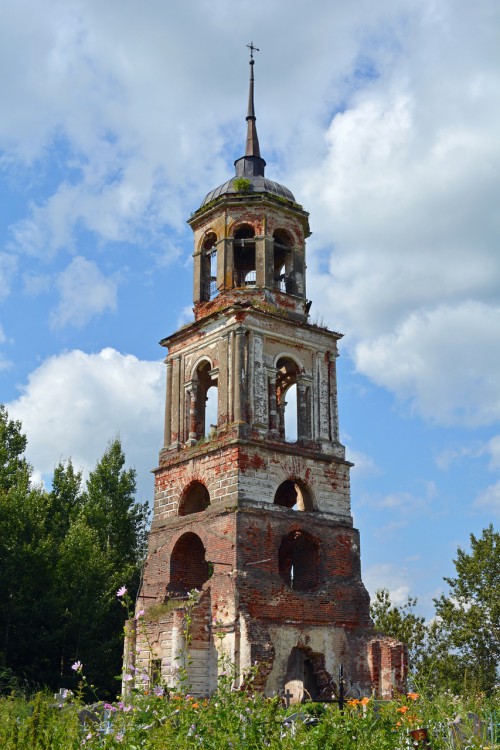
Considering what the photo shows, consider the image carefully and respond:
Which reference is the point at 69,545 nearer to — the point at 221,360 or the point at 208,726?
the point at 221,360

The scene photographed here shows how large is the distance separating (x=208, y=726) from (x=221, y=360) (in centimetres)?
1361

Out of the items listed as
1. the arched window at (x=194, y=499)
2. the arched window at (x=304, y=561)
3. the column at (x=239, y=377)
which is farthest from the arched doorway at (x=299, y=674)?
the column at (x=239, y=377)

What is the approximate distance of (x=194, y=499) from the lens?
20047mm

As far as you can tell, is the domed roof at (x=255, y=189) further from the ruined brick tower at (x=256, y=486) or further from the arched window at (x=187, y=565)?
the arched window at (x=187, y=565)

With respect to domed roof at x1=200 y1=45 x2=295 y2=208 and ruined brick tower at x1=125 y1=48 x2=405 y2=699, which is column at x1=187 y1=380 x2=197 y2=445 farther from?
domed roof at x1=200 y1=45 x2=295 y2=208

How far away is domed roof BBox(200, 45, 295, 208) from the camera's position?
21781 millimetres

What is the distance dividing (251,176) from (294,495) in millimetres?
8313

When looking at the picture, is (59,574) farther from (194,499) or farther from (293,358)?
(293,358)

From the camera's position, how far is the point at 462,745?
18.9 feet

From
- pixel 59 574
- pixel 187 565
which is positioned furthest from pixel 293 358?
pixel 59 574

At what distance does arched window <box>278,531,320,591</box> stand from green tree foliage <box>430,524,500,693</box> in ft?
23.9

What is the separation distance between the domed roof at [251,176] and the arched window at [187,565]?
8565mm

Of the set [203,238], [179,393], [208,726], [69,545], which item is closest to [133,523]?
[69,545]

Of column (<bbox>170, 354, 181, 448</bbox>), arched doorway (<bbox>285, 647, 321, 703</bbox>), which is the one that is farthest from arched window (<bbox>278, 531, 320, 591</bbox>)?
column (<bbox>170, 354, 181, 448</bbox>)
